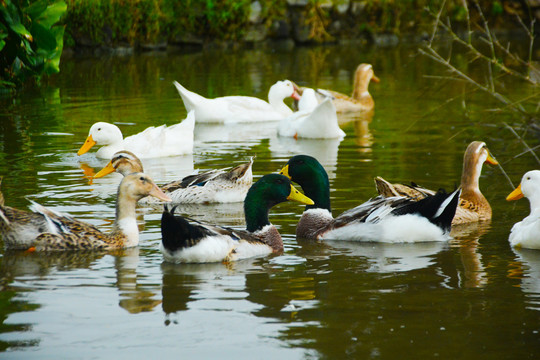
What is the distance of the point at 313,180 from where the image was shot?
29.0 ft

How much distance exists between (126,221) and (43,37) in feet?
5.83

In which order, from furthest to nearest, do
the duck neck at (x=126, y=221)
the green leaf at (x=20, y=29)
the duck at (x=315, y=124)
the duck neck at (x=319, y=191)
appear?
the duck at (x=315, y=124) → the duck neck at (x=319, y=191) → the duck neck at (x=126, y=221) → the green leaf at (x=20, y=29)

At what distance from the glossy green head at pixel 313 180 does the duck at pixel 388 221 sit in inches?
2.9

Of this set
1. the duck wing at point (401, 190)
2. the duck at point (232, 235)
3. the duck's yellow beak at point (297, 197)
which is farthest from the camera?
the duck wing at point (401, 190)

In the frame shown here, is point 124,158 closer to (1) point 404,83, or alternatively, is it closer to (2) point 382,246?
(2) point 382,246

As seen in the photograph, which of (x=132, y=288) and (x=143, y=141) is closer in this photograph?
(x=132, y=288)

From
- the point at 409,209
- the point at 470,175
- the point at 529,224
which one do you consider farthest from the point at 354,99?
the point at 529,224

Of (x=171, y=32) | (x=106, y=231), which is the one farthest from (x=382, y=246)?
(x=171, y=32)

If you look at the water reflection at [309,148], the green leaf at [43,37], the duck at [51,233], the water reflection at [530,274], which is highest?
the green leaf at [43,37]

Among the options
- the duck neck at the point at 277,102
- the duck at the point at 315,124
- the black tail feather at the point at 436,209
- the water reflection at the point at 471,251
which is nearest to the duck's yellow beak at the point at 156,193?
the black tail feather at the point at 436,209

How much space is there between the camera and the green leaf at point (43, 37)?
720cm

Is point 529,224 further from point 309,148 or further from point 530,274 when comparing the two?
point 309,148

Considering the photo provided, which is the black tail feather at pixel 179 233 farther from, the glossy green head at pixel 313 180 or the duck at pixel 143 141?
the duck at pixel 143 141

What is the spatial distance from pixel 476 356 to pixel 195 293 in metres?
2.17
